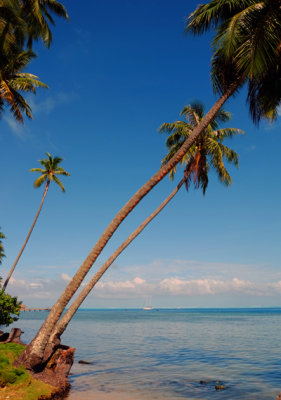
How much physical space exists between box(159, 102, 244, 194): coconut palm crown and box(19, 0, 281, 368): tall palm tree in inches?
269

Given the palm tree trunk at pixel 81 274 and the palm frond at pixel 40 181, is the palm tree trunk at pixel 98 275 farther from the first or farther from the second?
the palm frond at pixel 40 181

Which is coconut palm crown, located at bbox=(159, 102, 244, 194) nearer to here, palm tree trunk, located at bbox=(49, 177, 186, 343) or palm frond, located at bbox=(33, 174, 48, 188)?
palm tree trunk, located at bbox=(49, 177, 186, 343)

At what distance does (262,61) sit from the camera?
9.95m

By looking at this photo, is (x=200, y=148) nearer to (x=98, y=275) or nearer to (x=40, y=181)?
(x=98, y=275)

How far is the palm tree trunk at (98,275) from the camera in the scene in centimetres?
1187

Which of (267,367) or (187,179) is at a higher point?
(187,179)

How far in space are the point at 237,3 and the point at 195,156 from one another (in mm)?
9423

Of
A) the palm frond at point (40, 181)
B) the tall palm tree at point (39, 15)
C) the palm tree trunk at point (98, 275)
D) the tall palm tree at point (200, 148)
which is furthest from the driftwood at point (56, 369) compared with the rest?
the palm frond at point (40, 181)

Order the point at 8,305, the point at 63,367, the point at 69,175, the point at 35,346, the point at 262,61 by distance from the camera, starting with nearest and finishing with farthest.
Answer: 1. the point at 262,61
2. the point at 35,346
3. the point at 63,367
4. the point at 8,305
5. the point at 69,175

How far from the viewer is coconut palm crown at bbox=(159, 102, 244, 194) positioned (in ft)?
64.8

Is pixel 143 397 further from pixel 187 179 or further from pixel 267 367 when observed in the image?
pixel 187 179

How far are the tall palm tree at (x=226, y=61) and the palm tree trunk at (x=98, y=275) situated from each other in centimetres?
70

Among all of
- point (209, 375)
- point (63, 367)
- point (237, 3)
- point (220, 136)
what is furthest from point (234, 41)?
point (209, 375)

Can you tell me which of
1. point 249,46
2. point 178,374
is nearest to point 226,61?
point 249,46
